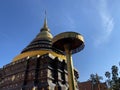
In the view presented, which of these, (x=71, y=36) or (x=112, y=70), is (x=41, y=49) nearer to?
(x=71, y=36)

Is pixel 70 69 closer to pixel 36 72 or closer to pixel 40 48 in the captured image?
pixel 36 72

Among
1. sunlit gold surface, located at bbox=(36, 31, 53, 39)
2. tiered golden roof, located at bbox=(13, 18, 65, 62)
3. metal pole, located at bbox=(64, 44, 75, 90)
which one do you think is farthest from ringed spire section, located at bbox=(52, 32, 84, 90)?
sunlit gold surface, located at bbox=(36, 31, 53, 39)

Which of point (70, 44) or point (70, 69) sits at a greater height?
point (70, 44)

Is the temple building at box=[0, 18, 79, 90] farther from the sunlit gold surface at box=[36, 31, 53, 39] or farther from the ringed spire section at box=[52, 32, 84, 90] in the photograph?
the sunlit gold surface at box=[36, 31, 53, 39]

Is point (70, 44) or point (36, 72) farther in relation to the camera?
point (36, 72)

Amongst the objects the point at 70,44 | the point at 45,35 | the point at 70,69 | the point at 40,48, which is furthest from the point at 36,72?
the point at 45,35

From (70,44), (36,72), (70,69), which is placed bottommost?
(70,69)

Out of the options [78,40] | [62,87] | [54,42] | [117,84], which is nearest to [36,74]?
[62,87]

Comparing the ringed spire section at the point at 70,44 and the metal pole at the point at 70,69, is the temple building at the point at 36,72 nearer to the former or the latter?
the ringed spire section at the point at 70,44

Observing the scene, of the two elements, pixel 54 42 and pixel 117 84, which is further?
pixel 117 84

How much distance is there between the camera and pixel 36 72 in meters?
30.0

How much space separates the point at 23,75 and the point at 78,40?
1089 cm

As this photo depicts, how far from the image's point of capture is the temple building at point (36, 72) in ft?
93.6

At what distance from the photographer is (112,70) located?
129ft
